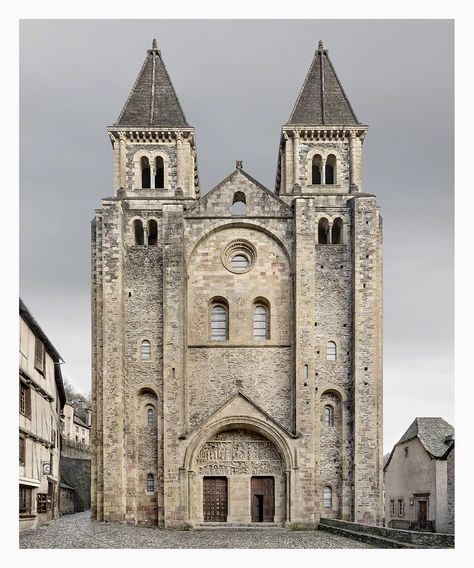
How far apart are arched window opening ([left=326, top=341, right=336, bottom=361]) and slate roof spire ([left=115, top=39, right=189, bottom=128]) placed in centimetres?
1382

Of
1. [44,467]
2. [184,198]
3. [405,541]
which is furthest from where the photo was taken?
[184,198]

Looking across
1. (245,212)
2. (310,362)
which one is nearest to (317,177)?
(245,212)

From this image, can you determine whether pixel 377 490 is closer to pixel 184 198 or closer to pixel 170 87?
pixel 184 198

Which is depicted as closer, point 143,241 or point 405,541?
point 405,541

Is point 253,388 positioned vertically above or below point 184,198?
below

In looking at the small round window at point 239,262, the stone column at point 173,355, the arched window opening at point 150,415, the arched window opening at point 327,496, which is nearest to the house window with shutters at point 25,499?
the stone column at point 173,355

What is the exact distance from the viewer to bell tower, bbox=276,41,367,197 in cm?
3812

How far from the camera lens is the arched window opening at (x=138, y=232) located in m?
37.1

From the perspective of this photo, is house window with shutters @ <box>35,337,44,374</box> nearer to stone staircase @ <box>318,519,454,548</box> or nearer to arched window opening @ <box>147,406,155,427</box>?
arched window opening @ <box>147,406,155,427</box>

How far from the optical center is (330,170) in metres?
39.2

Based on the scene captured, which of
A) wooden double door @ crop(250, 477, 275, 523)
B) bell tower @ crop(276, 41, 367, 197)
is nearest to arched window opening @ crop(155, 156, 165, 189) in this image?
bell tower @ crop(276, 41, 367, 197)

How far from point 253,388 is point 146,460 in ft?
20.1

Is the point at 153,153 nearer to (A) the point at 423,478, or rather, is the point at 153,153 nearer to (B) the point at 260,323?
(B) the point at 260,323

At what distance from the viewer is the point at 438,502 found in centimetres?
3791
